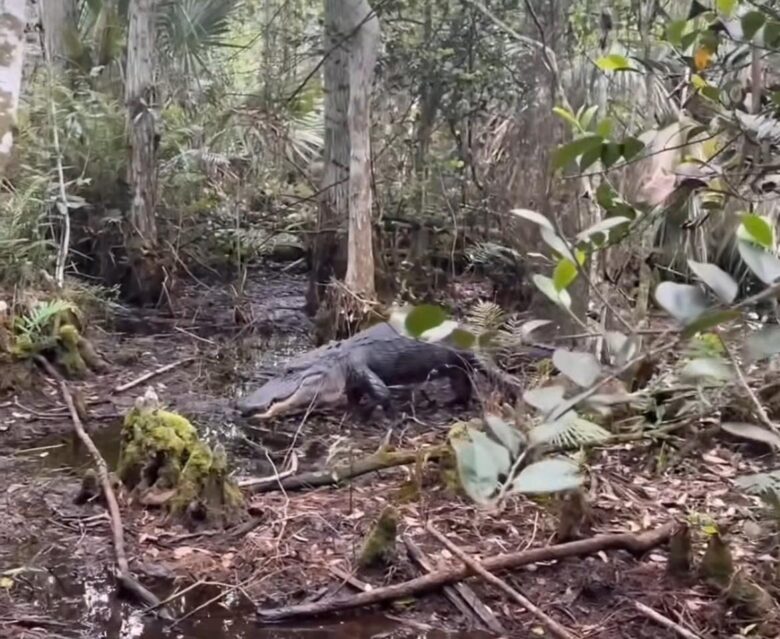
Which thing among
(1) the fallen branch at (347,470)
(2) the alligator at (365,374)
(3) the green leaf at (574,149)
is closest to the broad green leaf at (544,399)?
(3) the green leaf at (574,149)

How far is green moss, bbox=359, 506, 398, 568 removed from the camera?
3.15 metres

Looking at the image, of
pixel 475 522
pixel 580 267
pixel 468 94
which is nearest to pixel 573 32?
pixel 468 94

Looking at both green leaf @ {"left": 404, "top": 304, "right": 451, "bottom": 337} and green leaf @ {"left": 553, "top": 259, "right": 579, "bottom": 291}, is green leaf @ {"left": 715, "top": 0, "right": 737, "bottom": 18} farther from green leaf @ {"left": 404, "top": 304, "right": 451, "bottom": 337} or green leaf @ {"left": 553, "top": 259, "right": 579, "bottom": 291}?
green leaf @ {"left": 404, "top": 304, "right": 451, "bottom": 337}

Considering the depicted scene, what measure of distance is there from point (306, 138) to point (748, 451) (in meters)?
5.32

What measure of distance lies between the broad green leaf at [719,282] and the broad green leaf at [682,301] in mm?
14

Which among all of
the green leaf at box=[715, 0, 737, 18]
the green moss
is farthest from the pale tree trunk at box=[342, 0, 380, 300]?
the green leaf at box=[715, 0, 737, 18]

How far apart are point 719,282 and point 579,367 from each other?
0.16 metres

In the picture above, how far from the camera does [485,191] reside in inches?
284

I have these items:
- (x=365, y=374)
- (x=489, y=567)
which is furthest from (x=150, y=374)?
(x=489, y=567)

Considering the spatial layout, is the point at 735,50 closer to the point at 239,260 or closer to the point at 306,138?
the point at 239,260

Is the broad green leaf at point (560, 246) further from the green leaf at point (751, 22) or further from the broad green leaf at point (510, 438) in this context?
the green leaf at point (751, 22)

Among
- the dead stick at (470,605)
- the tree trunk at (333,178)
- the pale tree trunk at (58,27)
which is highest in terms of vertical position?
the pale tree trunk at (58,27)

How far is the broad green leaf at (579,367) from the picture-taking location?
97 cm

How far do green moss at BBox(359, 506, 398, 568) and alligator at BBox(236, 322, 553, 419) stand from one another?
1.68 m
